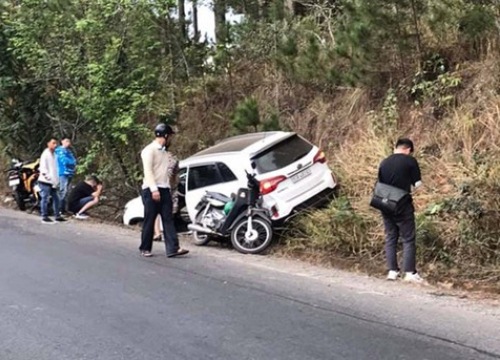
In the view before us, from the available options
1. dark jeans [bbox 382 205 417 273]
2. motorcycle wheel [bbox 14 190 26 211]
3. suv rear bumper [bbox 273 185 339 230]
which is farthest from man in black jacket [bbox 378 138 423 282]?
motorcycle wheel [bbox 14 190 26 211]

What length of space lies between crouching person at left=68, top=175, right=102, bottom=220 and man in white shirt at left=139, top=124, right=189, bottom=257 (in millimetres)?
5506

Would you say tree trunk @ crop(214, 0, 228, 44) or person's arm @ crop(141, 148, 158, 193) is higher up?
tree trunk @ crop(214, 0, 228, 44)

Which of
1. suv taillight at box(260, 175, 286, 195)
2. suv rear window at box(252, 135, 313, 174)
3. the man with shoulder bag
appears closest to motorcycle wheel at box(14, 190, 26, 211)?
suv rear window at box(252, 135, 313, 174)

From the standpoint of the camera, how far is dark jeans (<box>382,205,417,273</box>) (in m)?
7.99

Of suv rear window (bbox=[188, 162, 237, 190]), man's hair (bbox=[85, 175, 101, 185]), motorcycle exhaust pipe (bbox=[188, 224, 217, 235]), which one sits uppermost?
suv rear window (bbox=[188, 162, 237, 190])

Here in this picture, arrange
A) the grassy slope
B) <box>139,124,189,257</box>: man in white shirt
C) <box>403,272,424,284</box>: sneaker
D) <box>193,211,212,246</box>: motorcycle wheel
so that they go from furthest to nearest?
<box>193,211,212,246</box>: motorcycle wheel < <box>139,124,189,257</box>: man in white shirt < the grassy slope < <box>403,272,424,284</box>: sneaker

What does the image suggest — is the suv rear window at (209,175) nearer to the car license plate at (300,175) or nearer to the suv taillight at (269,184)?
the suv taillight at (269,184)

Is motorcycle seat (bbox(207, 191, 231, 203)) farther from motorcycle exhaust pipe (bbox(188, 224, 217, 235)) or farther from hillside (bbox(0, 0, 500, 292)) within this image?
hillside (bbox(0, 0, 500, 292))

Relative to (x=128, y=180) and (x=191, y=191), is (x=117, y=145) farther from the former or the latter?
(x=191, y=191)

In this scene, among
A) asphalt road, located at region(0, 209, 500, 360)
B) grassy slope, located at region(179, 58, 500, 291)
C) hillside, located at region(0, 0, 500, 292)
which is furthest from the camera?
hillside, located at region(0, 0, 500, 292)

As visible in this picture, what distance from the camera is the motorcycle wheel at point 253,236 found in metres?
10.1

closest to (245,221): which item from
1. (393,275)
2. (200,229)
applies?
(200,229)

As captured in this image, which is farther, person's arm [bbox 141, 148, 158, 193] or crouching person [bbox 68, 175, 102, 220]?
crouching person [bbox 68, 175, 102, 220]

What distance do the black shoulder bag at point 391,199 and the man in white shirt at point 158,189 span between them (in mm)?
2982
